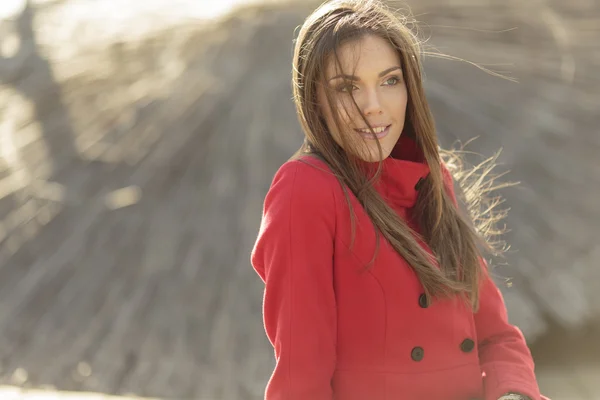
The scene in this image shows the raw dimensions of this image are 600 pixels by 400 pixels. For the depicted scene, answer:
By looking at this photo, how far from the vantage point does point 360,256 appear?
1.24 m

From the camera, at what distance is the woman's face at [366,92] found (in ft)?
4.13

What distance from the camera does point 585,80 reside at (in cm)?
376

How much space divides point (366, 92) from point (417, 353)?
407 mm

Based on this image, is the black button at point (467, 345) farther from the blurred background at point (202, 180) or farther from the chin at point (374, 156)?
the blurred background at point (202, 180)

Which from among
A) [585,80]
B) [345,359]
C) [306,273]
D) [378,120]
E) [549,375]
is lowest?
[549,375]

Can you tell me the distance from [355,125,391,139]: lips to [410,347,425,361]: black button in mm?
332

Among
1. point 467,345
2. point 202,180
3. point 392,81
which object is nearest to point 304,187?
point 392,81

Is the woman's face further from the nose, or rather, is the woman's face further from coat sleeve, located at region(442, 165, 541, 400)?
coat sleeve, located at region(442, 165, 541, 400)

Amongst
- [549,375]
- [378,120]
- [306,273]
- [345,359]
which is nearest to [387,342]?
[345,359]

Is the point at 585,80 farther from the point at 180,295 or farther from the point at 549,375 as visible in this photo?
the point at 180,295

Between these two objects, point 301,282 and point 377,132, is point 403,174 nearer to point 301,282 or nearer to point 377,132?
point 377,132

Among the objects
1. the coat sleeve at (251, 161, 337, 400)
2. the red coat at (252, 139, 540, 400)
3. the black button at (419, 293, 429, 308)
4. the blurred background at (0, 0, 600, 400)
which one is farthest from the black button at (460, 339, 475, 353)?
the blurred background at (0, 0, 600, 400)

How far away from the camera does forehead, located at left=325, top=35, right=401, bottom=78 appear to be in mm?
1255

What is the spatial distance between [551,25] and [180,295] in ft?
6.85
